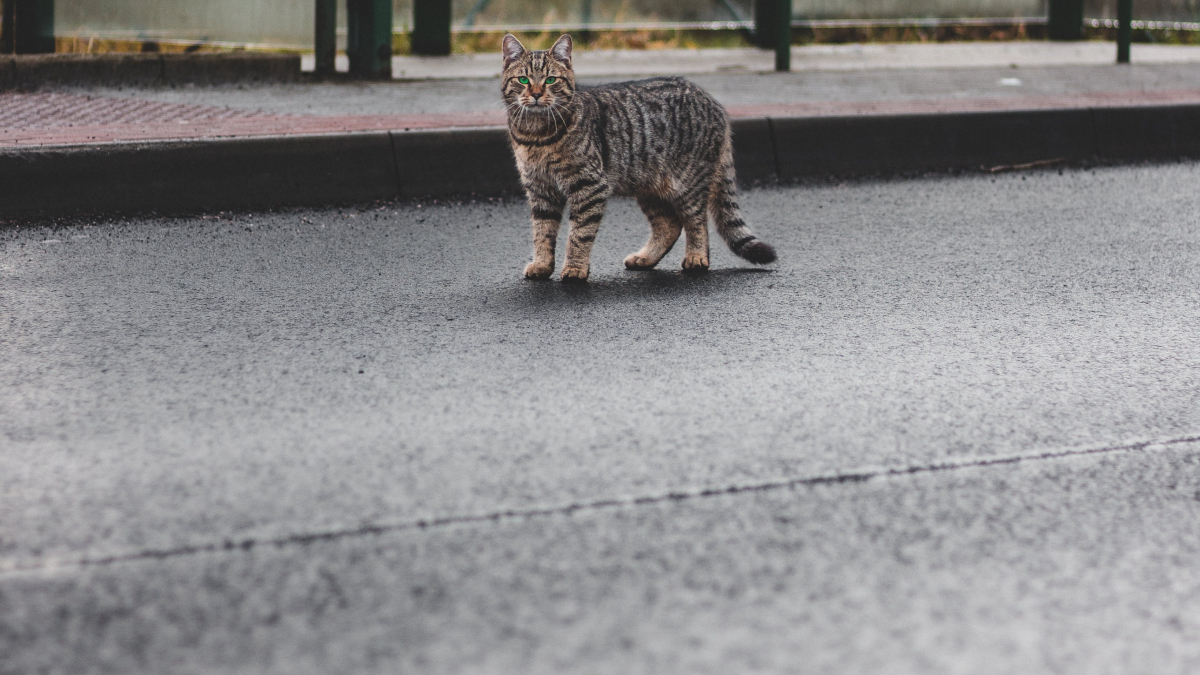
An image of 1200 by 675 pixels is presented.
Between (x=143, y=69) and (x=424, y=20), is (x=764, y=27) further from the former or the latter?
(x=143, y=69)

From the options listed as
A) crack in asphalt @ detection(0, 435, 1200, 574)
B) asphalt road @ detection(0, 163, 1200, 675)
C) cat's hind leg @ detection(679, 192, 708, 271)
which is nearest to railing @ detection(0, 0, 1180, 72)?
asphalt road @ detection(0, 163, 1200, 675)

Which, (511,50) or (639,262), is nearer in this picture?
(511,50)

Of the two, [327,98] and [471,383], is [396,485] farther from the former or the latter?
[327,98]

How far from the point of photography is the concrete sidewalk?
6.02 meters

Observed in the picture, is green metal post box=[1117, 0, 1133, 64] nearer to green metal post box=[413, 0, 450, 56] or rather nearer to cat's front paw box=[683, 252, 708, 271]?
green metal post box=[413, 0, 450, 56]

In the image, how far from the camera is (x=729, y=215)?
16.6ft

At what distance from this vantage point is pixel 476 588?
89.8 inches

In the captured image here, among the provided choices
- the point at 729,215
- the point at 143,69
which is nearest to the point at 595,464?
the point at 729,215

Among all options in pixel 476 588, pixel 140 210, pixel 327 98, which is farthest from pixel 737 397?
pixel 327 98

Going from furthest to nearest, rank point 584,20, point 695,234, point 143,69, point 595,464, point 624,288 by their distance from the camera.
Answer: point 584,20 → point 143,69 → point 695,234 → point 624,288 → point 595,464

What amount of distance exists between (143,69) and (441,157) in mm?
3383

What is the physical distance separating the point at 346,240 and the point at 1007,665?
3.90 metres

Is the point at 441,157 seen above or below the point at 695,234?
above

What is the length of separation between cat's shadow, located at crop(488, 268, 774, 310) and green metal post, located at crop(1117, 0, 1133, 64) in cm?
743
